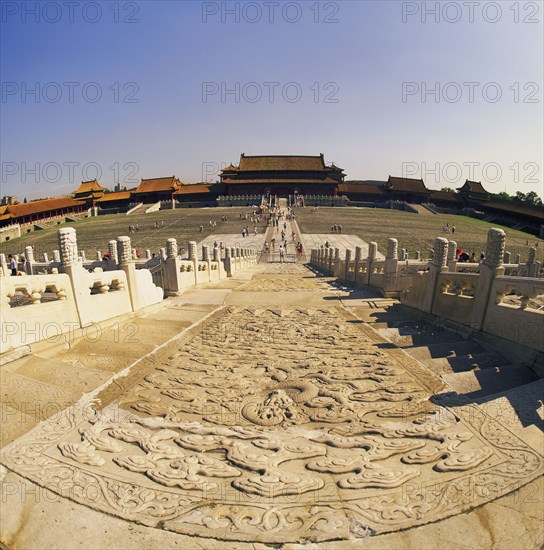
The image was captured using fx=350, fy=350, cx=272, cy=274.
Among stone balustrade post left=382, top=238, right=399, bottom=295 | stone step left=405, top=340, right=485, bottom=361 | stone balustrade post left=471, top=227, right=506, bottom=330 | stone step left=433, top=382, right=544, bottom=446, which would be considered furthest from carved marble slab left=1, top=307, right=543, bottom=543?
stone balustrade post left=382, top=238, right=399, bottom=295

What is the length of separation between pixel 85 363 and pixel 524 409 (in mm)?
5709

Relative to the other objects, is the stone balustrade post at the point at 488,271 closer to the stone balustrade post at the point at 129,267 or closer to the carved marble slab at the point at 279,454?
the carved marble slab at the point at 279,454

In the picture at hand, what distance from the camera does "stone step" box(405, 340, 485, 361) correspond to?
18.1ft

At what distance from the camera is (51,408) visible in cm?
397

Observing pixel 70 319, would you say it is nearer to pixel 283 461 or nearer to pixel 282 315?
pixel 282 315

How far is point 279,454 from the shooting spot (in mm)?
3170

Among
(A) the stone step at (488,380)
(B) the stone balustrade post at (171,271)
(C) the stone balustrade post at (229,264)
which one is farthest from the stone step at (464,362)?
(C) the stone balustrade post at (229,264)

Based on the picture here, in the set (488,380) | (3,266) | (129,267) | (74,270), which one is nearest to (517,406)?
(488,380)

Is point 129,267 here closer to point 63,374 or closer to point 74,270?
point 74,270

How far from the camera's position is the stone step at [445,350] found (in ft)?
18.1

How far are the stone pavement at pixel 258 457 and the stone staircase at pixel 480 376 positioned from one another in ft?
0.27

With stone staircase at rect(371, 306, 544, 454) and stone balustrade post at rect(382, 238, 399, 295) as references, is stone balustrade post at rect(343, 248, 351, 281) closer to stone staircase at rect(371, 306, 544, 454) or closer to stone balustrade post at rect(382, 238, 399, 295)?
stone balustrade post at rect(382, 238, 399, 295)

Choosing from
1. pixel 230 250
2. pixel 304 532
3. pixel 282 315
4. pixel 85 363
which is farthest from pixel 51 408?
pixel 230 250

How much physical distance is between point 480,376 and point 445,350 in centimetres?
110
